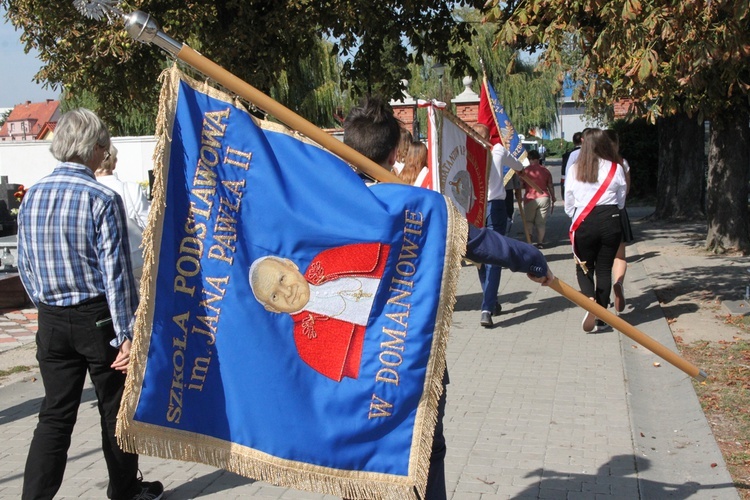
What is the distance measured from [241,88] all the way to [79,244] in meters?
1.23

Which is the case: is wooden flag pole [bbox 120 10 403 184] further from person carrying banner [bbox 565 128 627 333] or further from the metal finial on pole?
person carrying banner [bbox 565 128 627 333]

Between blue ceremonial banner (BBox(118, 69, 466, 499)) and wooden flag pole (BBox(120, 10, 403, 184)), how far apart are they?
0.07 m

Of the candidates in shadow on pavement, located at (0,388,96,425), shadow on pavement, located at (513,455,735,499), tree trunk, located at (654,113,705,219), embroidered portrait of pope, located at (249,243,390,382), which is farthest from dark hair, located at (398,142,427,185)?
tree trunk, located at (654,113,705,219)

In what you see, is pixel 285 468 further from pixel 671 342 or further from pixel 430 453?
pixel 671 342

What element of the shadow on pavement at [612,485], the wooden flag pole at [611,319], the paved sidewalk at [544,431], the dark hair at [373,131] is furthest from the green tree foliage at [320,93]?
the dark hair at [373,131]

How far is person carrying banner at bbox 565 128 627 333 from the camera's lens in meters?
7.83

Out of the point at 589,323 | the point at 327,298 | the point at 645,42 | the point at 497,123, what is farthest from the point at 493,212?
the point at 327,298

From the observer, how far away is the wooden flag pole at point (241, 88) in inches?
110

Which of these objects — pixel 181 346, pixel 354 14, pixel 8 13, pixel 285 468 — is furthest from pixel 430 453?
pixel 8 13

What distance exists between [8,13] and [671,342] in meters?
8.76

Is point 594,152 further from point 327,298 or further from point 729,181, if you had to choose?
point 729,181

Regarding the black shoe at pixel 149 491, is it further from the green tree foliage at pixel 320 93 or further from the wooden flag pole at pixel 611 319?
the green tree foliage at pixel 320 93

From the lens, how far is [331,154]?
9.90 feet

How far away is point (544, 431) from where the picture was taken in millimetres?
5395
